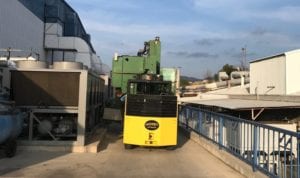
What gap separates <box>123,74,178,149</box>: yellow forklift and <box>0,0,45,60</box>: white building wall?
2264cm

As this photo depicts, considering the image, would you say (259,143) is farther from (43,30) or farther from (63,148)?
(43,30)

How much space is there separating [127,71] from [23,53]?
70.5ft

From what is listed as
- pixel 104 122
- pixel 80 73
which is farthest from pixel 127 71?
pixel 80 73

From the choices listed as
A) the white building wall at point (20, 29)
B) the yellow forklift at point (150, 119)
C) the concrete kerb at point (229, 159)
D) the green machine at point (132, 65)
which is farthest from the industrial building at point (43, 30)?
the concrete kerb at point (229, 159)

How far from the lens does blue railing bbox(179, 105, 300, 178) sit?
27.0 ft

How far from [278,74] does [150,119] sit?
3369 centimetres

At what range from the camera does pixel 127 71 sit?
21.0 meters

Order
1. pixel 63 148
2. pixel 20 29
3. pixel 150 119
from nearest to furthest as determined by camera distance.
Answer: pixel 63 148 → pixel 150 119 → pixel 20 29

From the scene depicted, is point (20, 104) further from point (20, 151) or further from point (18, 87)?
point (20, 151)

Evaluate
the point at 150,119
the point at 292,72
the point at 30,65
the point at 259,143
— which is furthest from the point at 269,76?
the point at 259,143

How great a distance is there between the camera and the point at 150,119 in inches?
542

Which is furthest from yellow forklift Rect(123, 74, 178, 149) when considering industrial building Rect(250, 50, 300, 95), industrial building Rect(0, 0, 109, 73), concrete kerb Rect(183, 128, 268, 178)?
industrial building Rect(250, 50, 300, 95)

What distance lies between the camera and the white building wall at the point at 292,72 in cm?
4178

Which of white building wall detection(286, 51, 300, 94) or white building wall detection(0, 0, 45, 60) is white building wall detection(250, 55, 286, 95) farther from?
white building wall detection(0, 0, 45, 60)
